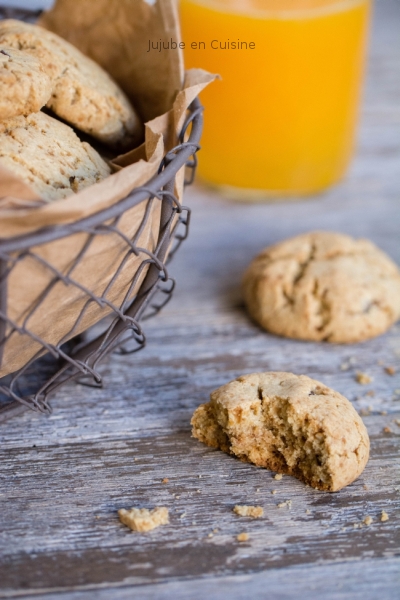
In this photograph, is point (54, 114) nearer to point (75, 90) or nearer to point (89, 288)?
point (75, 90)

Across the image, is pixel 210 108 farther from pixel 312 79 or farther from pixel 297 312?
pixel 297 312

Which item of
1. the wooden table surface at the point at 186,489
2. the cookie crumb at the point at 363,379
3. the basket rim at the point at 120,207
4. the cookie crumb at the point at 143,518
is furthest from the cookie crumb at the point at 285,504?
the basket rim at the point at 120,207

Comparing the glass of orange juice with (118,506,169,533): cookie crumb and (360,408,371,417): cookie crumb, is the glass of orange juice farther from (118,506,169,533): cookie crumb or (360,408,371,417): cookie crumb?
(118,506,169,533): cookie crumb

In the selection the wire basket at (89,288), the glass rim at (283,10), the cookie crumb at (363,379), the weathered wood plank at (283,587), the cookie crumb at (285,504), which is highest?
the glass rim at (283,10)

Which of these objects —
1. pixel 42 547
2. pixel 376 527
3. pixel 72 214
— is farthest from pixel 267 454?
pixel 72 214

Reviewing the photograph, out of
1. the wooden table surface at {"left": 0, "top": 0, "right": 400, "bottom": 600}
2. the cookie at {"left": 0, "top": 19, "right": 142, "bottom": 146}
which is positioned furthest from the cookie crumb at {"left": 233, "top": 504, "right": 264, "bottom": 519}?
the cookie at {"left": 0, "top": 19, "right": 142, "bottom": 146}

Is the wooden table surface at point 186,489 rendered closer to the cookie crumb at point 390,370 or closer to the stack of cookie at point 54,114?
the cookie crumb at point 390,370

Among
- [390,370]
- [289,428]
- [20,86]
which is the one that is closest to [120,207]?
[20,86]
